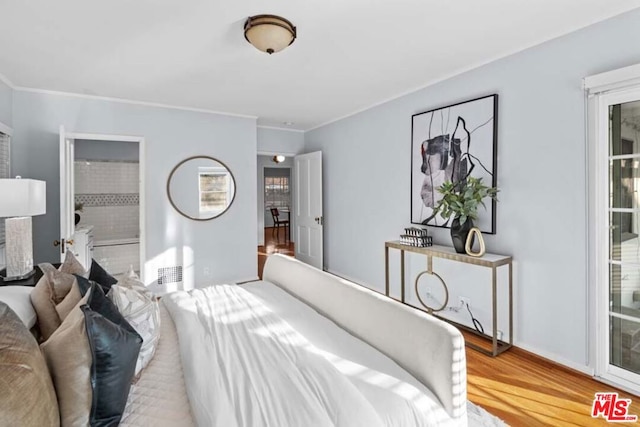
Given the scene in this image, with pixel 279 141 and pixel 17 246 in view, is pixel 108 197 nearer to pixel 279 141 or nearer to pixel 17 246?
pixel 279 141

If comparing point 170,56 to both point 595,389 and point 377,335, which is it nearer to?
point 377,335

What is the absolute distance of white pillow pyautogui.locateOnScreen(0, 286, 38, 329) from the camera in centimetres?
139

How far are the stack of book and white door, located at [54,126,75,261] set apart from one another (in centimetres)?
336

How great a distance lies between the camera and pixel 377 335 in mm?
1677

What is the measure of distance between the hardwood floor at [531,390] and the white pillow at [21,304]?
97.3 inches

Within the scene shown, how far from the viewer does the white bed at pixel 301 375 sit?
113 cm

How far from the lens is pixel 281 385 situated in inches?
49.2


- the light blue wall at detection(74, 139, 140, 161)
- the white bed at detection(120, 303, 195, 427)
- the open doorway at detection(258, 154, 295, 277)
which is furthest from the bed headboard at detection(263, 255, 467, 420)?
the open doorway at detection(258, 154, 295, 277)

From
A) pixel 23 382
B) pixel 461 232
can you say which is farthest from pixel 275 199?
pixel 23 382

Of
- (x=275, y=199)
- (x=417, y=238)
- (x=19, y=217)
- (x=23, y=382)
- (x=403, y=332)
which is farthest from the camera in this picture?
(x=275, y=199)

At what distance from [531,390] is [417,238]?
153cm

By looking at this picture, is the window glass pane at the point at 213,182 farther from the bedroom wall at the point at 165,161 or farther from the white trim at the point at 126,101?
the white trim at the point at 126,101

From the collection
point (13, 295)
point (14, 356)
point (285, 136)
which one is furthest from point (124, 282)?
point (285, 136)

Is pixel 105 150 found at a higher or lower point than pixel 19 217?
higher
